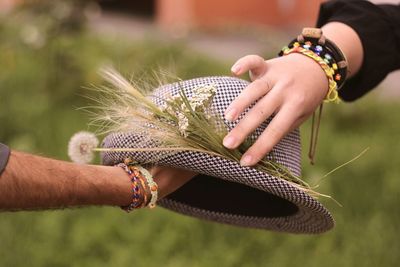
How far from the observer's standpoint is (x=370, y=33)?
5.52 ft

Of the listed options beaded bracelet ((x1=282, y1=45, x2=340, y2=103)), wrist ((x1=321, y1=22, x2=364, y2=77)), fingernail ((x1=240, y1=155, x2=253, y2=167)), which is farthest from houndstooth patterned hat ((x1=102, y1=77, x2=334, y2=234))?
wrist ((x1=321, y1=22, x2=364, y2=77))

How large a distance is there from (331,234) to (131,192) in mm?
2035

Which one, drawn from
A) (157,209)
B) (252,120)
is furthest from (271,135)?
(157,209)

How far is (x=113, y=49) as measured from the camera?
5.75m

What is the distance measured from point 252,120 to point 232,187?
345 mm

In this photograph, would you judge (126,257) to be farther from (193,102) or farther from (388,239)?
(193,102)

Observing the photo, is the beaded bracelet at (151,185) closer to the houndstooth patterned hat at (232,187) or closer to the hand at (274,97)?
the houndstooth patterned hat at (232,187)

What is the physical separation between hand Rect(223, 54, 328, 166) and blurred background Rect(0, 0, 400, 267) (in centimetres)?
32

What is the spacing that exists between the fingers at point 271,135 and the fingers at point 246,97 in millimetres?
57

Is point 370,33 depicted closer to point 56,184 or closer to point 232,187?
point 232,187

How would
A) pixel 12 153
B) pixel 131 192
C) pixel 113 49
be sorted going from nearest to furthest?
pixel 12 153 → pixel 131 192 → pixel 113 49

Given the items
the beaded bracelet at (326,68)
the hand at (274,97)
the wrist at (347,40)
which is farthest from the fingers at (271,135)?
the wrist at (347,40)

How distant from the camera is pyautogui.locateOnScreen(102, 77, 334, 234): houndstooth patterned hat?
1.33m

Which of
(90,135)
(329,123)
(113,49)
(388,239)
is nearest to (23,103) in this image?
(113,49)
